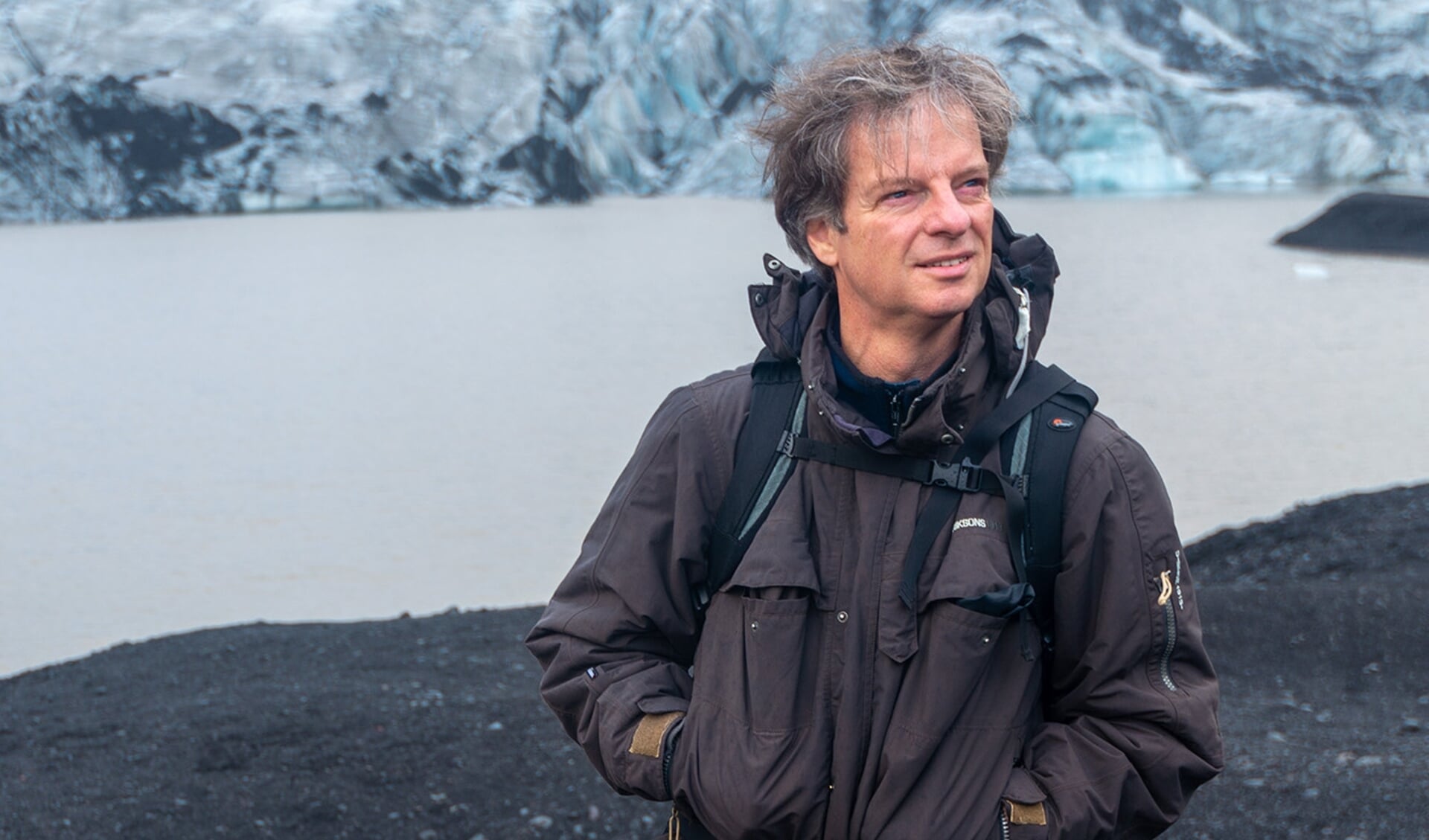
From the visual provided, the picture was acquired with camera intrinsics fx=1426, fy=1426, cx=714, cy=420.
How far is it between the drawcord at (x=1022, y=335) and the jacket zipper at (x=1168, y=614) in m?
0.28

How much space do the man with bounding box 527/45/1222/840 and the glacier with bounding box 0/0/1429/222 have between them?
37.9m

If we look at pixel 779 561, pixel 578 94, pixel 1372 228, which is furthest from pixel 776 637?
pixel 578 94

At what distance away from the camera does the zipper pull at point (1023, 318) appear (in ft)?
5.65

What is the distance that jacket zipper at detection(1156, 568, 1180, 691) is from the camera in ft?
5.47

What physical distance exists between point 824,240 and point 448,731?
3142 millimetres

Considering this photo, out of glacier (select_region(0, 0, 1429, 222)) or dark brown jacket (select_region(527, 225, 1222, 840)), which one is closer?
dark brown jacket (select_region(527, 225, 1222, 840))

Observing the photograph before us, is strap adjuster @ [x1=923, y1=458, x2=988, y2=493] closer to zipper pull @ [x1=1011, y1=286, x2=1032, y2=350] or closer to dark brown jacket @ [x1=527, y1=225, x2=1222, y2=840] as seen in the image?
dark brown jacket @ [x1=527, y1=225, x2=1222, y2=840]

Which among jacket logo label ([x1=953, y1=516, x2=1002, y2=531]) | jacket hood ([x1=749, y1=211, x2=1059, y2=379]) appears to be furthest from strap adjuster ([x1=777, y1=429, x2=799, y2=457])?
jacket logo label ([x1=953, y1=516, x2=1002, y2=531])

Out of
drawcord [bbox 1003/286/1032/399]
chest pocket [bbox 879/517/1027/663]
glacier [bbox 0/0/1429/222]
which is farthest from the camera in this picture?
glacier [bbox 0/0/1429/222]

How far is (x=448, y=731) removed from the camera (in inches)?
179

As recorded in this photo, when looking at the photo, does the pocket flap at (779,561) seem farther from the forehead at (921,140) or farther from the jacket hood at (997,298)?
the forehead at (921,140)

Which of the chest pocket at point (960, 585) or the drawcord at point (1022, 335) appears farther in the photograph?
the drawcord at point (1022, 335)

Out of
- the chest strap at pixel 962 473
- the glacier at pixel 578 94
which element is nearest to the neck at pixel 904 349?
the chest strap at pixel 962 473

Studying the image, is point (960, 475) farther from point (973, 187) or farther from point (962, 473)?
point (973, 187)
